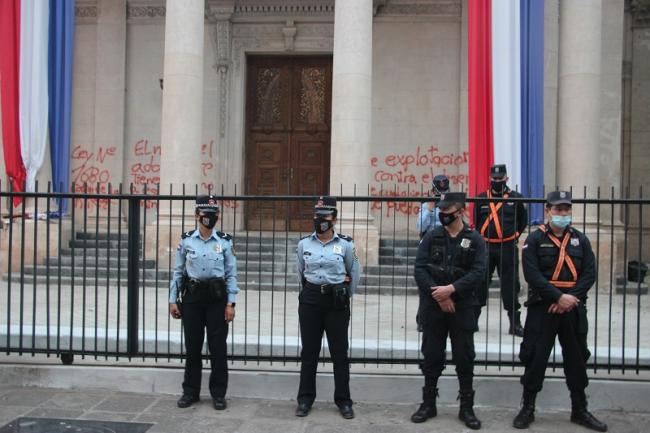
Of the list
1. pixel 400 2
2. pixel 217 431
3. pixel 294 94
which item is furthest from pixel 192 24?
pixel 217 431

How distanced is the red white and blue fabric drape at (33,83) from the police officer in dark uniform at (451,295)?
10224 mm

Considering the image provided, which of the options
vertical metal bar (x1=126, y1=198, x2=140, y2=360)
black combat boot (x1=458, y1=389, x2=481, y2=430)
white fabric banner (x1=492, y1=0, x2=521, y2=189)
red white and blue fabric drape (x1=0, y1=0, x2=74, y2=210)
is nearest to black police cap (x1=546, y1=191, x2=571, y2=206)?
black combat boot (x1=458, y1=389, x2=481, y2=430)

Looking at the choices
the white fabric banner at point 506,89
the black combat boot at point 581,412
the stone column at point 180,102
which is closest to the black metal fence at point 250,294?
the stone column at point 180,102

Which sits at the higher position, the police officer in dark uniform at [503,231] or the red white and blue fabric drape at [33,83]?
the red white and blue fabric drape at [33,83]

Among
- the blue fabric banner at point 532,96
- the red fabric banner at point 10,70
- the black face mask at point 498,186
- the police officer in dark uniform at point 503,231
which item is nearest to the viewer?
the police officer in dark uniform at point 503,231

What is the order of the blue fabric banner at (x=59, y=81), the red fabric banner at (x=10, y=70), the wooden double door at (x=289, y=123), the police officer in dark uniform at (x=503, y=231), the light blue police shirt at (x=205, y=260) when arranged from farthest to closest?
the wooden double door at (x=289, y=123) → the blue fabric banner at (x=59, y=81) → the red fabric banner at (x=10, y=70) → the police officer in dark uniform at (x=503, y=231) → the light blue police shirt at (x=205, y=260)

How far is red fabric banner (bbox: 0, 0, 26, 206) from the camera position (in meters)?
13.8

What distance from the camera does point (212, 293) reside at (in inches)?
243

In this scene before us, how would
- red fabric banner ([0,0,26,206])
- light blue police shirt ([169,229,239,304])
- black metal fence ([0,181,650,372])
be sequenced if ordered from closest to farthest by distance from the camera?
light blue police shirt ([169,229,239,304]) < black metal fence ([0,181,650,372]) < red fabric banner ([0,0,26,206])

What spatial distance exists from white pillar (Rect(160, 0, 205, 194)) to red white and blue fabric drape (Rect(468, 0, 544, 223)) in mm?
5219

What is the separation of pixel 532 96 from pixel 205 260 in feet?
27.9

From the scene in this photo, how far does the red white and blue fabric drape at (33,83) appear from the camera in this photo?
1380cm

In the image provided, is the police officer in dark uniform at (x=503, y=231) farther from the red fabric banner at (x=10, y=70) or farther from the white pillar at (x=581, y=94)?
the red fabric banner at (x=10, y=70)

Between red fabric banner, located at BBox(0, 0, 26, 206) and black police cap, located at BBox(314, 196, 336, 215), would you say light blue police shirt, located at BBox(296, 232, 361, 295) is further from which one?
red fabric banner, located at BBox(0, 0, 26, 206)
